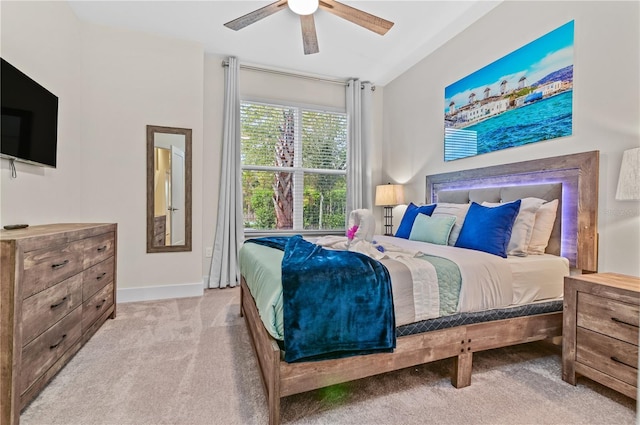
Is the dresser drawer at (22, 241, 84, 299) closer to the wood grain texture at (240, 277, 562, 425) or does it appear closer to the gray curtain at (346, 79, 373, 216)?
the wood grain texture at (240, 277, 562, 425)

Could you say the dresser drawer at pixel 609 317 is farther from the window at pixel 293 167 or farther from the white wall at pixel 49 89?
the white wall at pixel 49 89

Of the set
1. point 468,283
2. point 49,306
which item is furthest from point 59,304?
point 468,283

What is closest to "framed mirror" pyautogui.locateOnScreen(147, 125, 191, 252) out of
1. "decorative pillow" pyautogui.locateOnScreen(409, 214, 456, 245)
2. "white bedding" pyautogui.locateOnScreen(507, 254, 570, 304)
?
"decorative pillow" pyautogui.locateOnScreen(409, 214, 456, 245)

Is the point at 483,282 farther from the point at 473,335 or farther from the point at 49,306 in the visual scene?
the point at 49,306

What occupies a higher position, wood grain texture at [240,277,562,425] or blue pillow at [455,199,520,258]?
blue pillow at [455,199,520,258]

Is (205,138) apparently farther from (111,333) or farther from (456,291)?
(456,291)

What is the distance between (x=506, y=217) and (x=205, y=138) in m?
3.41

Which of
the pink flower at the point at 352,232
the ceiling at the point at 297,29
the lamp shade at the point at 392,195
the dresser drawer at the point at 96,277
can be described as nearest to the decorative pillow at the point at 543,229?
the pink flower at the point at 352,232

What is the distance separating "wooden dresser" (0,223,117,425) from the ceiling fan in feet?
6.97

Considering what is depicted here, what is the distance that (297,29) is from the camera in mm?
3203

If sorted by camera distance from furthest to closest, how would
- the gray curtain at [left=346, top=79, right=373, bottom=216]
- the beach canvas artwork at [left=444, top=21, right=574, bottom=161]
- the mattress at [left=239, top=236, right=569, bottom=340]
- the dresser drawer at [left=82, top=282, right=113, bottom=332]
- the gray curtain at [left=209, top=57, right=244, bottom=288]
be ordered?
the gray curtain at [left=346, top=79, right=373, bottom=216] → the gray curtain at [left=209, top=57, right=244, bottom=288] → the beach canvas artwork at [left=444, top=21, right=574, bottom=161] → the dresser drawer at [left=82, top=282, right=113, bottom=332] → the mattress at [left=239, top=236, right=569, bottom=340]

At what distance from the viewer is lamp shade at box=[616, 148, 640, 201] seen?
1646mm

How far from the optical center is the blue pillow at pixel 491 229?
2076 mm

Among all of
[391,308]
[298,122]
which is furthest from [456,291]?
[298,122]
